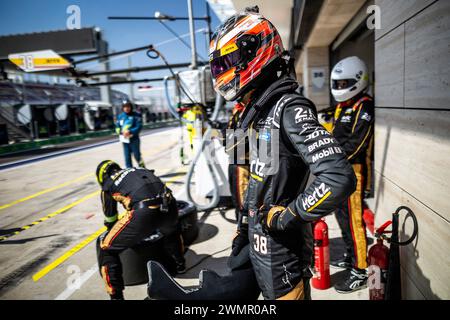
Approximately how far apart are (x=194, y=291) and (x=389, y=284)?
58.6 inches

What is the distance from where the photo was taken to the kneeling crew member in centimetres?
274

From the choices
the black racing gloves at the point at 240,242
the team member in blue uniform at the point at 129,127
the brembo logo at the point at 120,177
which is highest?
the team member in blue uniform at the point at 129,127

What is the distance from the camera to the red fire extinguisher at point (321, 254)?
272 centimetres

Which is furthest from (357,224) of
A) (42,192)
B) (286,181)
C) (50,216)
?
(42,192)

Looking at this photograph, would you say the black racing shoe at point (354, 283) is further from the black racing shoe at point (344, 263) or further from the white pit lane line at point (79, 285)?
the white pit lane line at point (79, 285)

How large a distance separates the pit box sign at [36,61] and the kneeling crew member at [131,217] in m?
1.44

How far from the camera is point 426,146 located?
1.85 metres

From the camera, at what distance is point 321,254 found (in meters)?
2.72

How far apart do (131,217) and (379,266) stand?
7.07 feet

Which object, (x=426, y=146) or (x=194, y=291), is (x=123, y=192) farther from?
(x=426, y=146)

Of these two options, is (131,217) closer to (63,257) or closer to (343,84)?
(63,257)

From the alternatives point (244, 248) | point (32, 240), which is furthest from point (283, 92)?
point (32, 240)

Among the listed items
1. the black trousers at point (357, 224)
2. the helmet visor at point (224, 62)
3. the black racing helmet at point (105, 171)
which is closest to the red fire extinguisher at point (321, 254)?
the black trousers at point (357, 224)
